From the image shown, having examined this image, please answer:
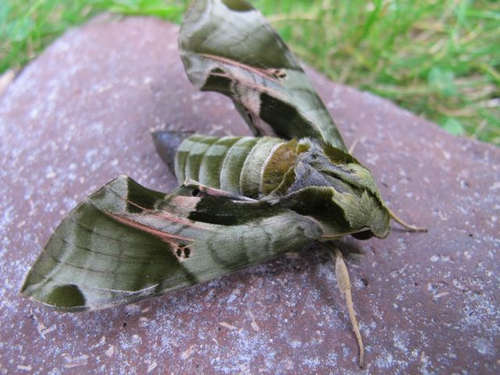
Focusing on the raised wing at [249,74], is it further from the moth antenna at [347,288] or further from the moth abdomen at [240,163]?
the moth antenna at [347,288]

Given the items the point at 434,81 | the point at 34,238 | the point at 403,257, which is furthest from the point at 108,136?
the point at 434,81

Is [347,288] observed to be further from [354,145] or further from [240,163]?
[354,145]

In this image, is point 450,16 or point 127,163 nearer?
point 127,163

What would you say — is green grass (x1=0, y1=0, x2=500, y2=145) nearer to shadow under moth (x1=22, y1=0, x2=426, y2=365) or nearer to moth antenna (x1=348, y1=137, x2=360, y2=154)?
moth antenna (x1=348, y1=137, x2=360, y2=154)

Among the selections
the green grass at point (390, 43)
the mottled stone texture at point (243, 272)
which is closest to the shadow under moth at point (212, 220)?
the mottled stone texture at point (243, 272)

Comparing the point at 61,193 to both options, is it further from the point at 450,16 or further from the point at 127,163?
the point at 450,16

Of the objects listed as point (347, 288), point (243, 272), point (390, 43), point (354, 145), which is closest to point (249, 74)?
point (354, 145)
